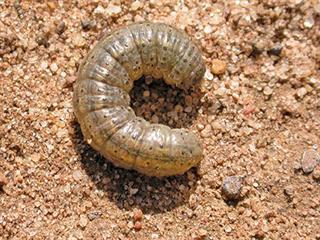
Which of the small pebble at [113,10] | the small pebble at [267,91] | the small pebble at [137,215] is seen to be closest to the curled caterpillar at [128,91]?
the small pebble at [137,215]

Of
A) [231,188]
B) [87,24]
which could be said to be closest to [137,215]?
[231,188]

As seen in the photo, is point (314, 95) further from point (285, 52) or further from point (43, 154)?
point (43, 154)

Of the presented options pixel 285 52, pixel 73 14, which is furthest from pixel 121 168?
pixel 285 52

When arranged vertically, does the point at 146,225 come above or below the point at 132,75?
below

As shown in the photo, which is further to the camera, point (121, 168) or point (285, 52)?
point (285, 52)

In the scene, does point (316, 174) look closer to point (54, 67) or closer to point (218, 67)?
point (218, 67)

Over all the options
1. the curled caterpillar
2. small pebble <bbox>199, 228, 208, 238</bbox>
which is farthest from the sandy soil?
the curled caterpillar

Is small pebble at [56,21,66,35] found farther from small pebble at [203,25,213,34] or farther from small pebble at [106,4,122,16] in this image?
small pebble at [203,25,213,34]
